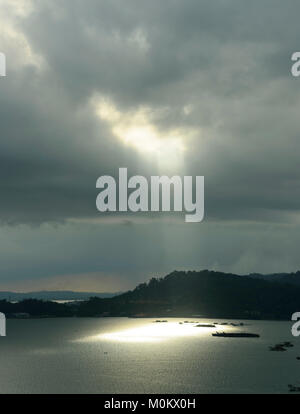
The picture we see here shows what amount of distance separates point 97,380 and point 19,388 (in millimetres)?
28739

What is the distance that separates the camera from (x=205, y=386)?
545 ft

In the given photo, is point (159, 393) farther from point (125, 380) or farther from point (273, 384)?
point (273, 384)

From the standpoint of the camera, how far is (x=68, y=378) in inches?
7308

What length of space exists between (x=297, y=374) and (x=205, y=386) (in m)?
47.2
